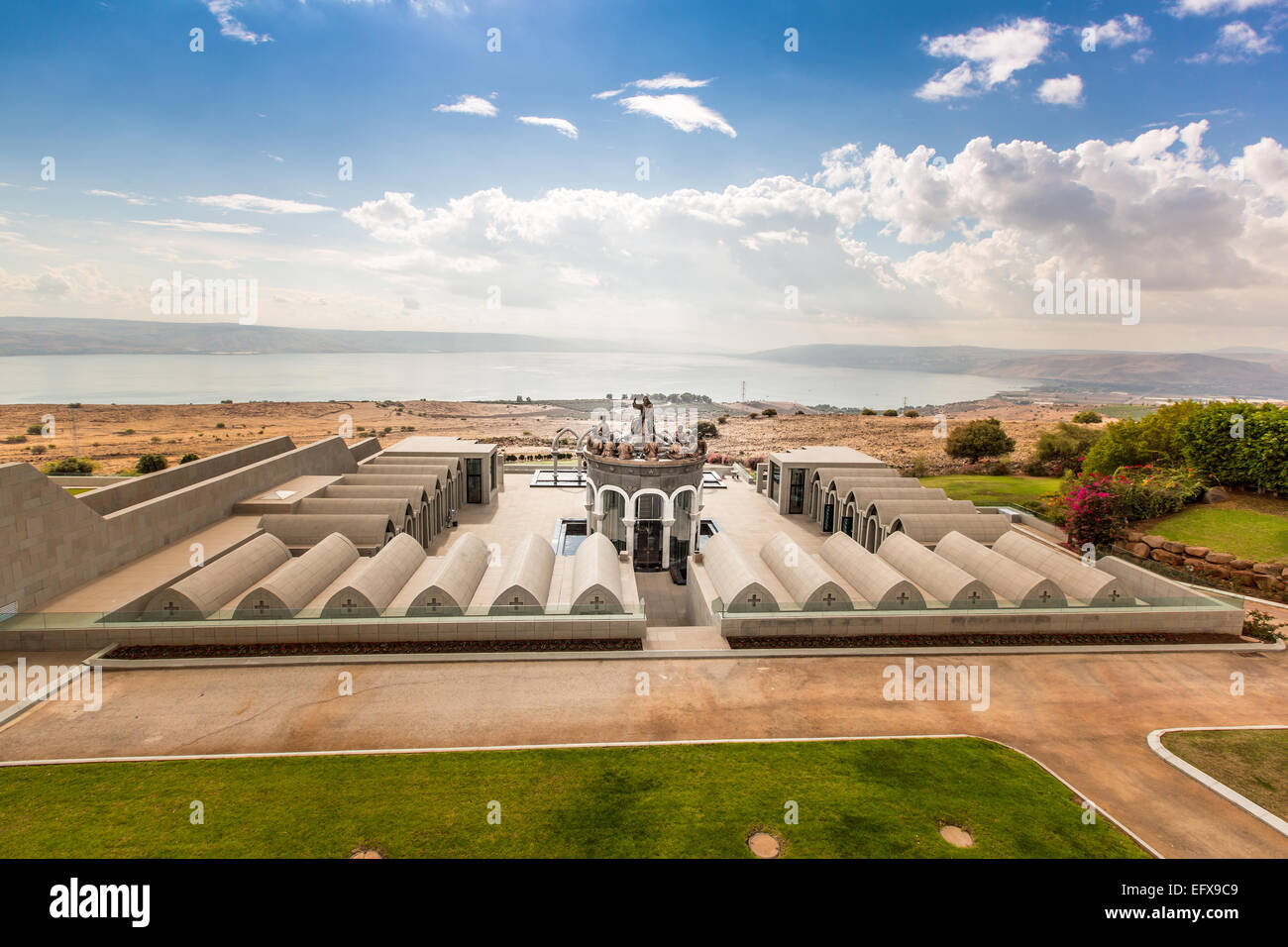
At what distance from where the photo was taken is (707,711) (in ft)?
62.1

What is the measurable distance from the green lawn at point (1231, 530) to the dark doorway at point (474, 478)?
4250cm

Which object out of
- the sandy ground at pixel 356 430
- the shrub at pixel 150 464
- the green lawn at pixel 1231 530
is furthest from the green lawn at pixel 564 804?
the sandy ground at pixel 356 430

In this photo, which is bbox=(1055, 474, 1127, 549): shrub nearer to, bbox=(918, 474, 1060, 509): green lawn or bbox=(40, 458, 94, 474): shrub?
bbox=(918, 474, 1060, 509): green lawn

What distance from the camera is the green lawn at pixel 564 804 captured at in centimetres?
1323

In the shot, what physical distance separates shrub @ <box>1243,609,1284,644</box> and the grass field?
8507 mm

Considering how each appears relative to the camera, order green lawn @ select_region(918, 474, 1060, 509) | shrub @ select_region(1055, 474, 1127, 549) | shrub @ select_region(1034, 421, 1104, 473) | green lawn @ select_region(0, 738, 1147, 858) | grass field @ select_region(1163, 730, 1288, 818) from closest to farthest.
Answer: green lawn @ select_region(0, 738, 1147, 858)
grass field @ select_region(1163, 730, 1288, 818)
shrub @ select_region(1055, 474, 1127, 549)
green lawn @ select_region(918, 474, 1060, 509)
shrub @ select_region(1034, 421, 1104, 473)

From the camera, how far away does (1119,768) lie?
17.0m

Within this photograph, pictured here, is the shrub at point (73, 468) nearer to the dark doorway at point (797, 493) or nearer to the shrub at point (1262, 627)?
the dark doorway at point (797, 493)

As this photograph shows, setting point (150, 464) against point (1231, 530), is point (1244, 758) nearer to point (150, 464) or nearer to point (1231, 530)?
point (1231, 530)

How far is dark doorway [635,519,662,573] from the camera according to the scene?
34500 millimetres

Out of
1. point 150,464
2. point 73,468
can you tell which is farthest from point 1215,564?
point 73,468

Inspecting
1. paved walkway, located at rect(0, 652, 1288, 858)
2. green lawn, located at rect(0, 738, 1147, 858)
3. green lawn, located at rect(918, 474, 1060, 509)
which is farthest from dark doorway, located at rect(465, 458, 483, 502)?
green lawn, located at rect(918, 474, 1060, 509)

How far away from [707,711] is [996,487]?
147ft

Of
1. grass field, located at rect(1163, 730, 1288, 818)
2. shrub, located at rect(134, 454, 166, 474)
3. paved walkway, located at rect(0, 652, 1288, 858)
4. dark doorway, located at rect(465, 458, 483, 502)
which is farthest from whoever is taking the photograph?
shrub, located at rect(134, 454, 166, 474)
